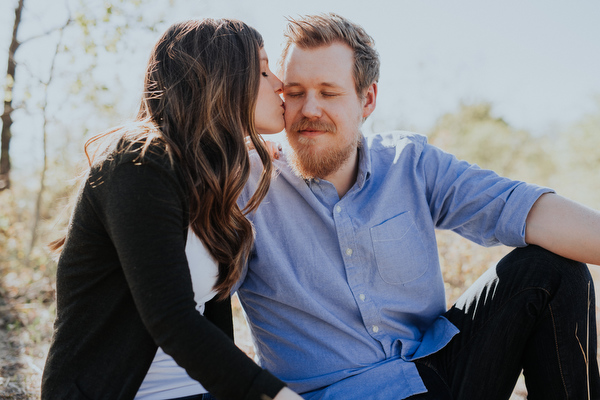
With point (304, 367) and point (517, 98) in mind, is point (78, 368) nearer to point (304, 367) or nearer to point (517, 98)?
point (304, 367)

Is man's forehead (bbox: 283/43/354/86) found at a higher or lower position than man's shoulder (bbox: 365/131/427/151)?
higher

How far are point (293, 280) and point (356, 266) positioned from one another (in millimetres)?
279

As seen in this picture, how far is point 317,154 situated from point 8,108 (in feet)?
14.8

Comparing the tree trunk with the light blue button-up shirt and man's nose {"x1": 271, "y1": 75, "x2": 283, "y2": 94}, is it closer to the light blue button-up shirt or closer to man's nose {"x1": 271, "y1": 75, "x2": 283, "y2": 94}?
man's nose {"x1": 271, "y1": 75, "x2": 283, "y2": 94}

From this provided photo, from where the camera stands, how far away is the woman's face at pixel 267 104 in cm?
202

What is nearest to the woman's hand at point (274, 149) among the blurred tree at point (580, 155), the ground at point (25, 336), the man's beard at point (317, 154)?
the man's beard at point (317, 154)

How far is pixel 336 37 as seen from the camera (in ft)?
8.18

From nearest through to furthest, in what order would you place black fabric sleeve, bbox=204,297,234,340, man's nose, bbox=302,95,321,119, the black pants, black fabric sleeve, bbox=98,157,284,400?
black fabric sleeve, bbox=98,157,284,400 < the black pants < black fabric sleeve, bbox=204,297,234,340 < man's nose, bbox=302,95,321,119

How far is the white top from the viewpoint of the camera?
171 centimetres

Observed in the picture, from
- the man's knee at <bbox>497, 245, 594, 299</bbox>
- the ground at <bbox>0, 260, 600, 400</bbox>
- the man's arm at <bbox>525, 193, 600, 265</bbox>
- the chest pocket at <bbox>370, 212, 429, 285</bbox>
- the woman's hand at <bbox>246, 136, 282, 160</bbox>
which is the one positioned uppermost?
the man's arm at <bbox>525, 193, 600, 265</bbox>

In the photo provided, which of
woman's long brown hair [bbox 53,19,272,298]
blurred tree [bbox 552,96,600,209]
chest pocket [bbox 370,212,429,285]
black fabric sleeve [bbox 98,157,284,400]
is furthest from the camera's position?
blurred tree [bbox 552,96,600,209]

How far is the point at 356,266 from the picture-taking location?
7.04 ft

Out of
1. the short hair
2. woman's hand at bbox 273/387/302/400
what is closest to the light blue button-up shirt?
the short hair

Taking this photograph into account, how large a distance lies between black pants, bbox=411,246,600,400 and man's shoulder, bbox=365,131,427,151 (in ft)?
2.33
